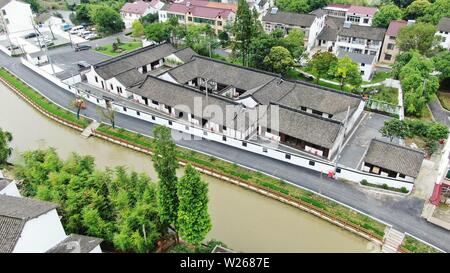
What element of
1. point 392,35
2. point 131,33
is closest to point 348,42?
point 392,35

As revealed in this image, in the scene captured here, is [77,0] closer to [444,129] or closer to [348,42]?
[348,42]

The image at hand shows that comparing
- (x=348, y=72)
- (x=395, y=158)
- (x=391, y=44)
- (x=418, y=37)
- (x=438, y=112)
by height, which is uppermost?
(x=418, y=37)

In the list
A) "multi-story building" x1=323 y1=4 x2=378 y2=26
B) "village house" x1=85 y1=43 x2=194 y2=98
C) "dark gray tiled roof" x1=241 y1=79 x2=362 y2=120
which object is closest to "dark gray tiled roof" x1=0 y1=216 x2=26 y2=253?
"village house" x1=85 y1=43 x2=194 y2=98

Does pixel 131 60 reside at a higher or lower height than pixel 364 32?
lower

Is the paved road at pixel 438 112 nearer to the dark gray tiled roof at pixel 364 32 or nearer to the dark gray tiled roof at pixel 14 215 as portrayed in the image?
the dark gray tiled roof at pixel 364 32

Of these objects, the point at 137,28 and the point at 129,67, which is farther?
the point at 137,28

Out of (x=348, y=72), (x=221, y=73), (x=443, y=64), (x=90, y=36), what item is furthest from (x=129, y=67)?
(x=443, y=64)

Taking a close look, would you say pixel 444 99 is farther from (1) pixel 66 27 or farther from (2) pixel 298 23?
(1) pixel 66 27
